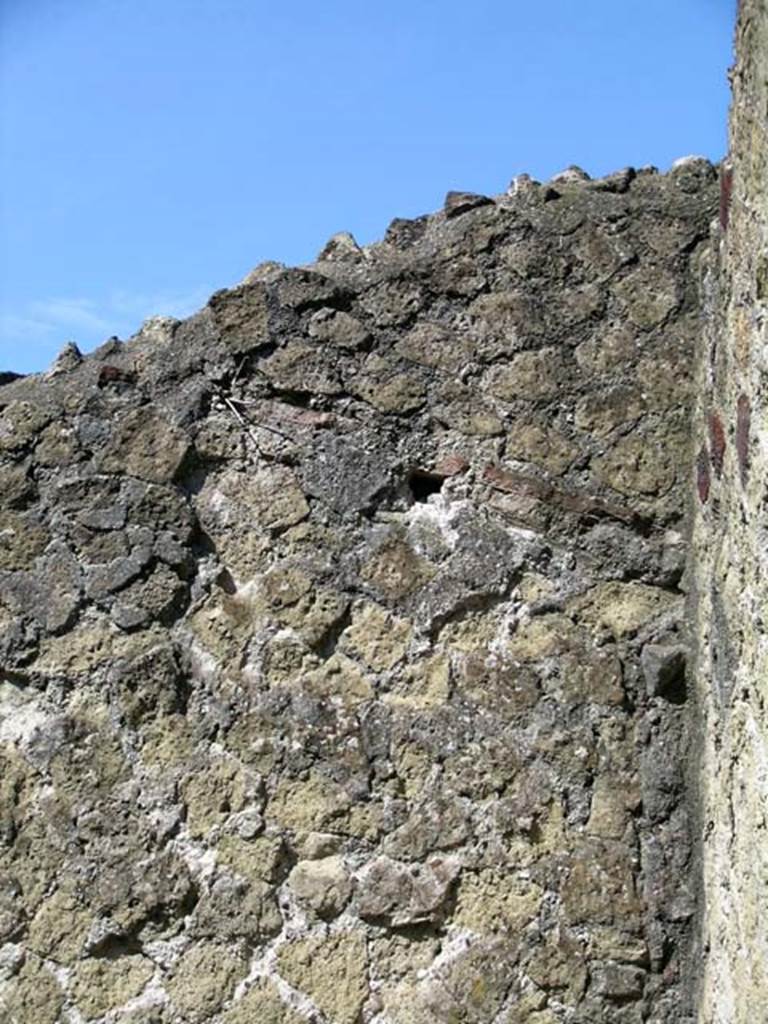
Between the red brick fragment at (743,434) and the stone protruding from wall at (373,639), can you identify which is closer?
the red brick fragment at (743,434)

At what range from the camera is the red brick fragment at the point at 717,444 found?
107 inches

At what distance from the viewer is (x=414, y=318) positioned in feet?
10.7

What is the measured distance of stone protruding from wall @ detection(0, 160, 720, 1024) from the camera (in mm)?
2918

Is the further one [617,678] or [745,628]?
[617,678]

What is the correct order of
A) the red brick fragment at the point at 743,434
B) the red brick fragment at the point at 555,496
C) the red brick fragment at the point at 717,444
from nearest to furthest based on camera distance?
the red brick fragment at the point at 743,434 < the red brick fragment at the point at 717,444 < the red brick fragment at the point at 555,496

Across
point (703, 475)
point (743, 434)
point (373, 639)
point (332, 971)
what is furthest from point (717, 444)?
point (332, 971)

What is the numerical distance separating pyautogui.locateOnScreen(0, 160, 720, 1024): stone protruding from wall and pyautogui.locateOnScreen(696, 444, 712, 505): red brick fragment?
79 millimetres

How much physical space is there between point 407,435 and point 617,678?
722 millimetres

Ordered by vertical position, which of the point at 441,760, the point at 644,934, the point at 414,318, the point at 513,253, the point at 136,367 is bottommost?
the point at 644,934

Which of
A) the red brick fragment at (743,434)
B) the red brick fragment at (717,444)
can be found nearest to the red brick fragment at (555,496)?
the red brick fragment at (717,444)

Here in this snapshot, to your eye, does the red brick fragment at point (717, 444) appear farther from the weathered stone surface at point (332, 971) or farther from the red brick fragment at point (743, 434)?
the weathered stone surface at point (332, 971)

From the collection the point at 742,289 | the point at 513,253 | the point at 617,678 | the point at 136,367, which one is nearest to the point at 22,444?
the point at 136,367

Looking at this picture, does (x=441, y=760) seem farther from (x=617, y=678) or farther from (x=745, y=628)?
(x=745, y=628)

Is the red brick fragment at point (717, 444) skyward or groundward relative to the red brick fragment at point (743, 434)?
skyward
